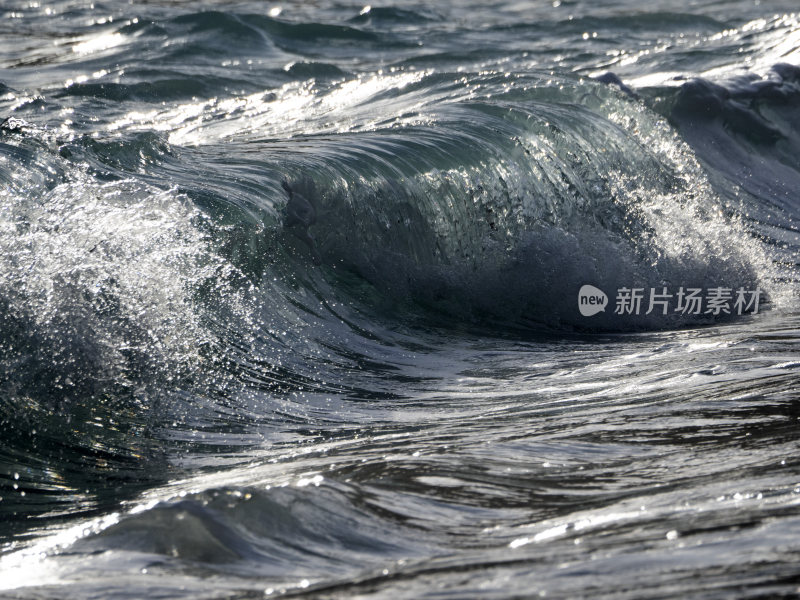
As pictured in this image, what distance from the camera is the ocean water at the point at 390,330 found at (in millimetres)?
2291

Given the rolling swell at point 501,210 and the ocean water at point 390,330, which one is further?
the rolling swell at point 501,210

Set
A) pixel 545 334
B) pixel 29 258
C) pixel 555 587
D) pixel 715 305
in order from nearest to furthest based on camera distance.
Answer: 1. pixel 555 587
2. pixel 29 258
3. pixel 545 334
4. pixel 715 305

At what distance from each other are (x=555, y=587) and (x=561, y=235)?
4.43 metres

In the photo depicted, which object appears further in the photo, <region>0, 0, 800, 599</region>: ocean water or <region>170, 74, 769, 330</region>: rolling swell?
<region>170, 74, 769, 330</region>: rolling swell

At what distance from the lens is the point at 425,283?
5.78 m

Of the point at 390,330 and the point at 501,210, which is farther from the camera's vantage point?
the point at 501,210

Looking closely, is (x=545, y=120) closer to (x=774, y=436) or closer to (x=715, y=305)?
→ (x=715, y=305)

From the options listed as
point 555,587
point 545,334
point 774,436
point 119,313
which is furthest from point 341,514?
point 545,334

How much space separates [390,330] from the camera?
208 inches

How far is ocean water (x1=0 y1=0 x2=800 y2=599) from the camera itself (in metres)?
2.29

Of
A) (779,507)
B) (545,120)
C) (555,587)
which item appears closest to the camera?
(555,587)

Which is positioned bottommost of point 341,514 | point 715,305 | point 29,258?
point 715,305

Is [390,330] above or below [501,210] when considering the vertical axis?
below

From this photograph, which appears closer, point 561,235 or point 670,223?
point 561,235
